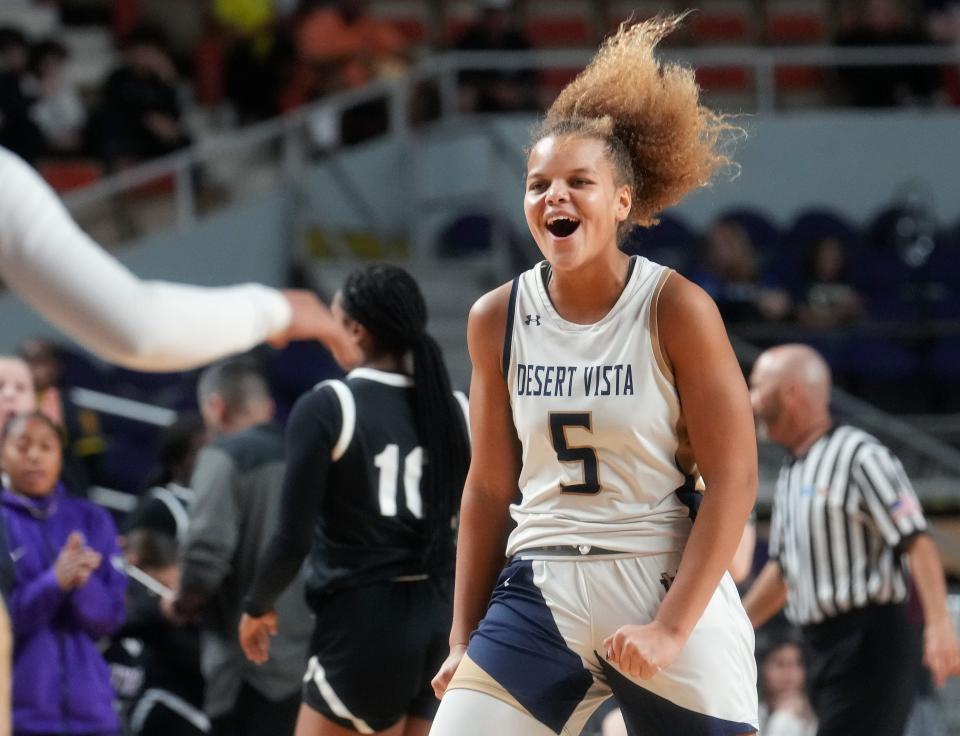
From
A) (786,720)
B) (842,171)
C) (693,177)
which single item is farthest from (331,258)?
(693,177)

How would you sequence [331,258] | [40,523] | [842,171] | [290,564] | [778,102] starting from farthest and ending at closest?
1. [778,102]
2. [842,171]
3. [331,258]
4. [40,523]
5. [290,564]

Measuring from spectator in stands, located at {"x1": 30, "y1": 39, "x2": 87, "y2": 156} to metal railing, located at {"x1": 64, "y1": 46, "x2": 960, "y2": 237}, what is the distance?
1.65 ft

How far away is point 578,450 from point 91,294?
1.41 meters

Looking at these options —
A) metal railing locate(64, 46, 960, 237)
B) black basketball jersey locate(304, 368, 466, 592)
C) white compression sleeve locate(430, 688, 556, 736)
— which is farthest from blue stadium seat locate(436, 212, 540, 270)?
white compression sleeve locate(430, 688, 556, 736)

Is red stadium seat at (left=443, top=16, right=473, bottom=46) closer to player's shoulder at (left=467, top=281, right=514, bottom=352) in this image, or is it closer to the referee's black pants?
the referee's black pants

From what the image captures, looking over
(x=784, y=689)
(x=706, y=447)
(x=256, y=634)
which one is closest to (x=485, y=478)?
(x=706, y=447)

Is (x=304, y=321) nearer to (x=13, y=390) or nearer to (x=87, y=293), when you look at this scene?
(x=87, y=293)

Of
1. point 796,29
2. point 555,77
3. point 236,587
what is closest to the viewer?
point 236,587

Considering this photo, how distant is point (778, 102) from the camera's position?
14727 millimetres

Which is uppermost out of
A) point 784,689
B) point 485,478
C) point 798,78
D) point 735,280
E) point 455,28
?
point 455,28

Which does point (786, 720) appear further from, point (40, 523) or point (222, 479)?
point (40, 523)

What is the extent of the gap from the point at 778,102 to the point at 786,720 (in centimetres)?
821

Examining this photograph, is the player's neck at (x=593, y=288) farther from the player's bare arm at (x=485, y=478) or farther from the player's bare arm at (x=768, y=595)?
the player's bare arm at (x=768, y=595)

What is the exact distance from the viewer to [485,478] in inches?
143
